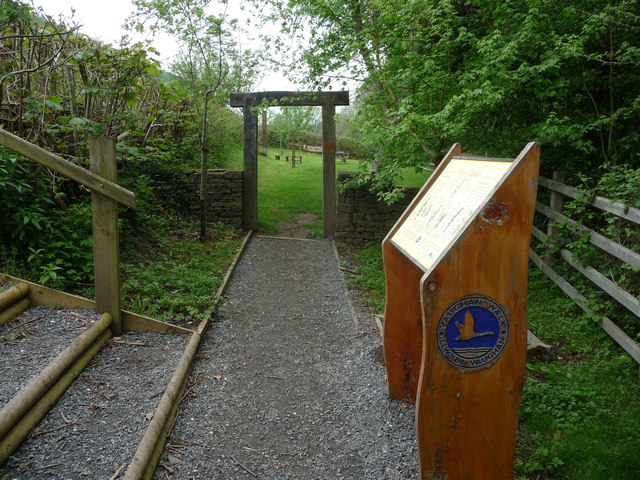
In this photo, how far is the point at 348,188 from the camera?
31.3 ft

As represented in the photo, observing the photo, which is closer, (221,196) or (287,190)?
(221,196)

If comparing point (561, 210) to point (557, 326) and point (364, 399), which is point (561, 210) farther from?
point (364, 399)

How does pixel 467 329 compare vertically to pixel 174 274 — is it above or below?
above

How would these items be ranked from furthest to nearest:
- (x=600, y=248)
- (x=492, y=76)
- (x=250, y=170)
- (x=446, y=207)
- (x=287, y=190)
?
(x=287, y=190), (x=250, y=170), (x=492, y=76), (x=600, y=248), (x=446, y=207)

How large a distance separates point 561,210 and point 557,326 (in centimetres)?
173

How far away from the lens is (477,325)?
2426 mm

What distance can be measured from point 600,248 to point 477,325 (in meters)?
3.55

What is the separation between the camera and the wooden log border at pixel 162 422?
2.60 m

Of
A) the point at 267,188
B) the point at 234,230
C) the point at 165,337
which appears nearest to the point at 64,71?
the point at 165,337

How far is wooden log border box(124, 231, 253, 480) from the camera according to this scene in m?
2.60

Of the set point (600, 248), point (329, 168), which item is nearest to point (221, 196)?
point (329, 168)

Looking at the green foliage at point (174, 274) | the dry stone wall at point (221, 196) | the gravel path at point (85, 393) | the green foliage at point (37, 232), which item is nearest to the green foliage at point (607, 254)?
the gravel path at point (85, 393)

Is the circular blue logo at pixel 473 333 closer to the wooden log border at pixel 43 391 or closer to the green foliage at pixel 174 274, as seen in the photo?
the wooden log border at pixel 43 391

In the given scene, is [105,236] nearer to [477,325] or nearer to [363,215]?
[477,325]
